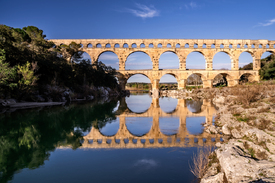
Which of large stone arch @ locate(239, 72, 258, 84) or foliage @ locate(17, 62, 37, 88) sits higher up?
large stone arch @ locate(239, 72, 258, 84)

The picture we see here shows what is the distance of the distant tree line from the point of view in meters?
13.4

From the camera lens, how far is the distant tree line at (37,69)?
44.0 ft

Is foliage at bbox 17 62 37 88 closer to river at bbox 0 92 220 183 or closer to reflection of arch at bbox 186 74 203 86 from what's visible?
river at bbox 0 92 220 183

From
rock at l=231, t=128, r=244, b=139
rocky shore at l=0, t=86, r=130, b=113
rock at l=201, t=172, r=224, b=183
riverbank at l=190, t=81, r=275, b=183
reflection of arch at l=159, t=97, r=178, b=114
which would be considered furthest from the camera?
rocky shore at l=0, t=86, r=130, b=113

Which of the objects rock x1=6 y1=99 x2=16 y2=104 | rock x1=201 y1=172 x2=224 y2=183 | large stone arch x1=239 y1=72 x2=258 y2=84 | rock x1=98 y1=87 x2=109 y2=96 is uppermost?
large stone arch x1=239 y1=72 x2=258 y2=84

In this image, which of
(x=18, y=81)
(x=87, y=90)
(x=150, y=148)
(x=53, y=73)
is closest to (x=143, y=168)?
(x=150, y=148)

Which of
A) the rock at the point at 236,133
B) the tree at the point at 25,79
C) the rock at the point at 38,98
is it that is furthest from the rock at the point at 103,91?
the rock at the point at 236,133

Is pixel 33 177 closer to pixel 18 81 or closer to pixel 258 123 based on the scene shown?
pixel 258 123

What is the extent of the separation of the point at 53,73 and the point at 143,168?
58.4 feet

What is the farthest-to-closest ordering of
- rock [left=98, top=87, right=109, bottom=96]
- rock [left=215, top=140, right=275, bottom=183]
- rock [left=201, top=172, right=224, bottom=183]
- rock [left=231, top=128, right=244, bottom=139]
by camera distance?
rock [left=98, top=87, right=109, bottom=96] → rock [left=231, top=128, right=244, bottom=139] → rock [left=201, top=172, right=224, bottom=183] → rock [left=215, top=140, right=275, bottom=183]

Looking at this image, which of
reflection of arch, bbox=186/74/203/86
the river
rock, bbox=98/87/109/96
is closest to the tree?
the river

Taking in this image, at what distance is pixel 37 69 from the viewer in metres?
15.4

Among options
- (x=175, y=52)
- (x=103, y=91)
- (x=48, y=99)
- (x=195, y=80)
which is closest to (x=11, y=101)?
(x=48, y=99)

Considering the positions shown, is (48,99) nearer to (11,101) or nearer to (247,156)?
(11,101)
